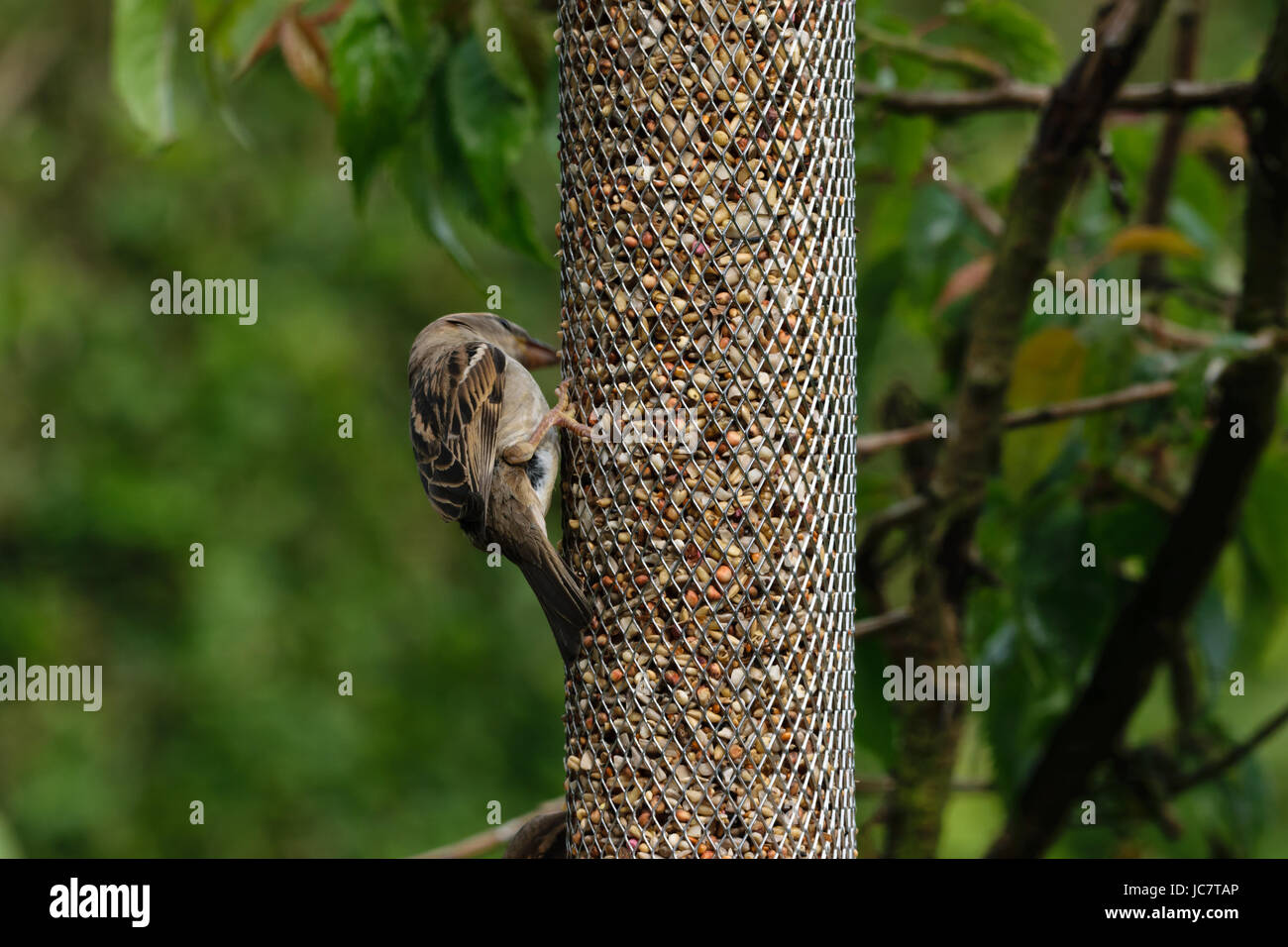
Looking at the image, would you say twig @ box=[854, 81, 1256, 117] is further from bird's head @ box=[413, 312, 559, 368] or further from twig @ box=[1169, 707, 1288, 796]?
twig @ box=[1169, 707, 1288, 796]

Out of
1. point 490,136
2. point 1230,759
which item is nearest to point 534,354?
point 490,136

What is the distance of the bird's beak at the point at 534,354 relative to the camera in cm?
428

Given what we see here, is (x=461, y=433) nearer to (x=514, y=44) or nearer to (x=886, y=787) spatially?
(x=514, y=44)

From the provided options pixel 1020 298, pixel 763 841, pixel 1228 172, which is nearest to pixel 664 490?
pixel 763 841

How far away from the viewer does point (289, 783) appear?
13961mm

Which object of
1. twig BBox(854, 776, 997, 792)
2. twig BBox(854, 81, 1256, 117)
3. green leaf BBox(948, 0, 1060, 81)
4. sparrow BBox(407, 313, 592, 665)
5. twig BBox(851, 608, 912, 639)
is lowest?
twig BBox(854, 776, 997, 792)

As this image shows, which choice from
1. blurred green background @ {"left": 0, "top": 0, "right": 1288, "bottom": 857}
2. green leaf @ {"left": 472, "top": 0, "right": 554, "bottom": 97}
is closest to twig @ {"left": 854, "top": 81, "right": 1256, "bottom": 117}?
green leaf @ {"left": 472, "top": 0, "right": 554, "bottom": 97}

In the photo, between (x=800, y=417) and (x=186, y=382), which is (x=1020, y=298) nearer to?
(x=800, y=417)

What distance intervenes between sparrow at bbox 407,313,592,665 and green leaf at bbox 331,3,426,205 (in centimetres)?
61

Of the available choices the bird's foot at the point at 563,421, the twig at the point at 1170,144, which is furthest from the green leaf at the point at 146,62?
the twig at the point at 1170,144

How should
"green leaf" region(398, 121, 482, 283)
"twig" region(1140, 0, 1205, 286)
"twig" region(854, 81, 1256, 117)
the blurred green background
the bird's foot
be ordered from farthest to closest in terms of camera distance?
the blurred green background < "twig" region(1140, 0, 1205, 286) < "twig" region(854, 81, 1256, 117) < "green leaf" region(398, 121, 482, 283) < the bird's foot

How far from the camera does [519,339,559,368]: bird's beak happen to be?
428 cm

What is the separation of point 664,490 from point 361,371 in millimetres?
11119
